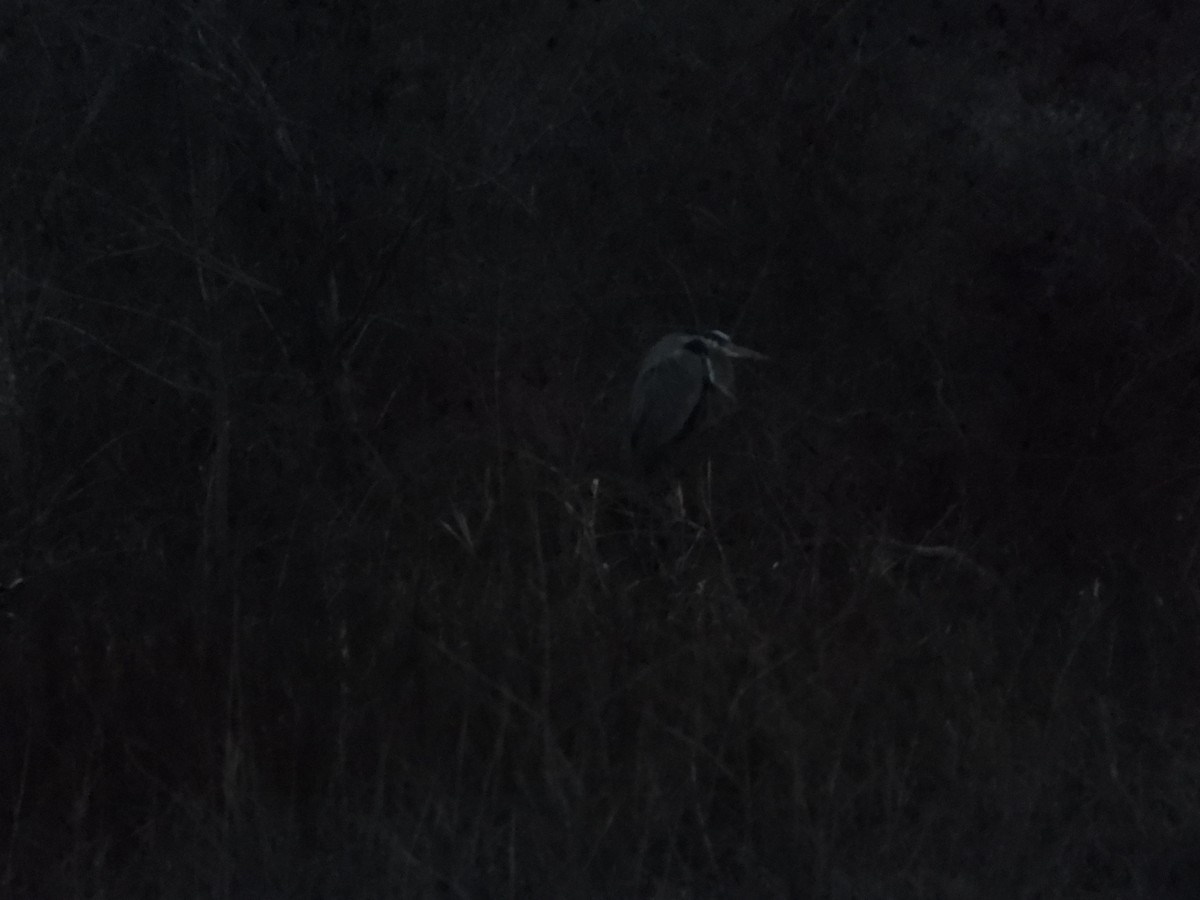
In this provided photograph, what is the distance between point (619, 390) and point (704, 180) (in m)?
0.45

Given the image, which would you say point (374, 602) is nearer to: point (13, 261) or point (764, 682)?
point (764, 682)

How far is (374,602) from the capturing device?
324 centimetres

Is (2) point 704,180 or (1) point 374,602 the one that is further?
(2) point 704,180

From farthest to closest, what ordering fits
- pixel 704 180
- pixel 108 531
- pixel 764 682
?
1. pixel 704 180
2. pixel 108 531
3. pixel 764 682

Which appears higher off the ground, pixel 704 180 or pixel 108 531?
pixel 704 180

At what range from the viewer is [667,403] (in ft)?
11.3

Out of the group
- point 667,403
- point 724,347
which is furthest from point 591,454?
point 724,347

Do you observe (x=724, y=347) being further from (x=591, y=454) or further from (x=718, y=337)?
(x=591, y=454)

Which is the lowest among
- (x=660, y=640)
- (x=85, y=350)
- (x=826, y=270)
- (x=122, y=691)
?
(x=122, y=691)

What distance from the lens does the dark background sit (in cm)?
303

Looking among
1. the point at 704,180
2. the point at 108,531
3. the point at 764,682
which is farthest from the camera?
the point at 704,180

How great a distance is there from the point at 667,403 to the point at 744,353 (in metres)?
0.21

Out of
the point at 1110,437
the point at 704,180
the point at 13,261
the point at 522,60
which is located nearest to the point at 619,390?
the point at 704,180

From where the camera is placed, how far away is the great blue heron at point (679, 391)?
11.3 feet
